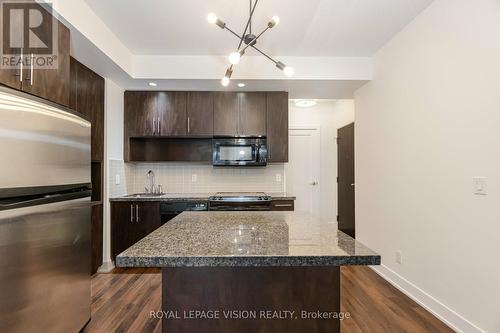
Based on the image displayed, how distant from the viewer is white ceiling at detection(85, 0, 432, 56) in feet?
7.24

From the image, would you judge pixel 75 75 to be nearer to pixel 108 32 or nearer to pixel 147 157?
pixel 108 32

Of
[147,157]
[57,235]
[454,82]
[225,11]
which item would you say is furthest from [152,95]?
[454,82]

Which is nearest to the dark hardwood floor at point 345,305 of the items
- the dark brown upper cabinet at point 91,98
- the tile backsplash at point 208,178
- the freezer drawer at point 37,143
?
the freezer drawer at point 37,143

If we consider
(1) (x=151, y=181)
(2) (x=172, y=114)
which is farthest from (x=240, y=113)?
(1) (x=151, y=181)

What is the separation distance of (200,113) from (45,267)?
257 centimetres

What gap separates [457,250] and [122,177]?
379 centimetres

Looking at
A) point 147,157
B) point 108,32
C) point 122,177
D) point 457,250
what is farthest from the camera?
point 147,157

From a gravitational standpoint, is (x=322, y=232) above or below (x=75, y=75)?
below

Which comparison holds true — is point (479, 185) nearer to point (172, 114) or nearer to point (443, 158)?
point (443, 158)

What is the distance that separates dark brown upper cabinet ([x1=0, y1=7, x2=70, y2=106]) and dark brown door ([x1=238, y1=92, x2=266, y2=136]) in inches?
84.3

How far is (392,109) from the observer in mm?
2789

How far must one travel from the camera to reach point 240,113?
11.9 ft

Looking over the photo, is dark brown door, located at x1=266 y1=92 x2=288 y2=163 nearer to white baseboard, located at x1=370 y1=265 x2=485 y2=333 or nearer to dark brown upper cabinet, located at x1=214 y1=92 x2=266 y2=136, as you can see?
dark brown upper cabinet, located at x1=214 y1=92 x2=266 y2=136

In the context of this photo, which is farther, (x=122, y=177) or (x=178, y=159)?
(x=178, y=159)
